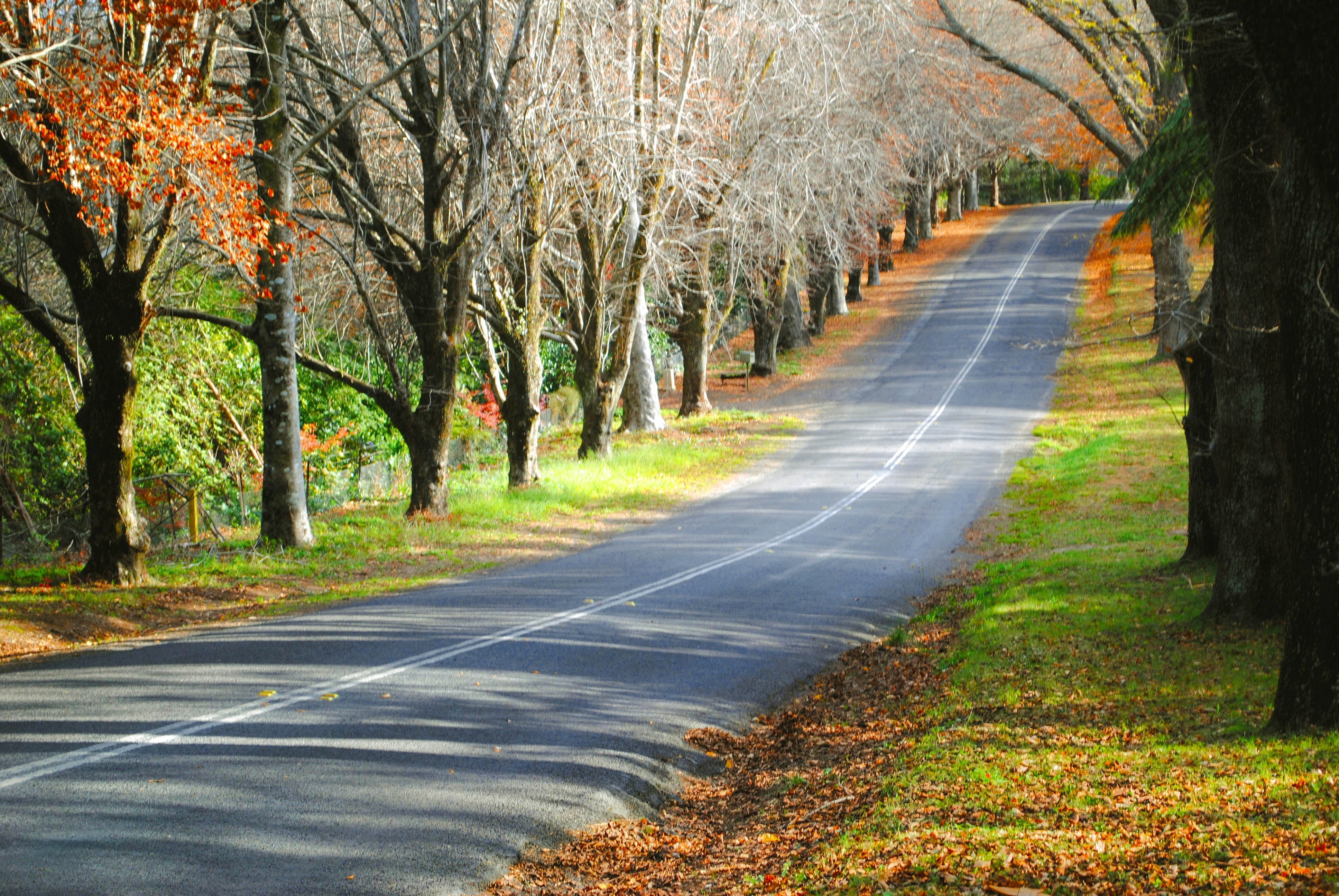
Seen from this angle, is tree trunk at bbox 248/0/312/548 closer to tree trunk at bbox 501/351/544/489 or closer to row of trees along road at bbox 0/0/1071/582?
row of trees along road at bbox 0/0/1071/582

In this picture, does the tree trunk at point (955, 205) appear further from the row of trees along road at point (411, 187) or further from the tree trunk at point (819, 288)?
the row of trees along road at point (411, 187)

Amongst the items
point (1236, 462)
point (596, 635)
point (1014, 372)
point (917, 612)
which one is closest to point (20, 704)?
point (596, 635)

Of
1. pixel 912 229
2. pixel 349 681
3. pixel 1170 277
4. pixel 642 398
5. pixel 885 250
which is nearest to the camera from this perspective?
pixel 349 681

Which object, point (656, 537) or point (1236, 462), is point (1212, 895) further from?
point (656, 537)

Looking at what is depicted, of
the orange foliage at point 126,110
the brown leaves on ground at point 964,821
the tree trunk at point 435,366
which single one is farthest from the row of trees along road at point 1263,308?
the tree trunk at point 435,366

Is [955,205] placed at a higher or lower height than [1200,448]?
higher

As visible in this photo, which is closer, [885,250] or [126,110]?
[126,110]

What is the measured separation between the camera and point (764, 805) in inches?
263

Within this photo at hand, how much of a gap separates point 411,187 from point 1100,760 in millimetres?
15439

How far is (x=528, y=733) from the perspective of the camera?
7340 mm

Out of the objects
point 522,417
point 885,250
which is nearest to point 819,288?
point 885,250

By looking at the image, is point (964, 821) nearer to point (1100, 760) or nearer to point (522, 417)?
point (1100, 760)

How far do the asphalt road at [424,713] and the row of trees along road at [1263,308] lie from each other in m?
3.69

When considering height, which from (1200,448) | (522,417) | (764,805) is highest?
(522,417)
